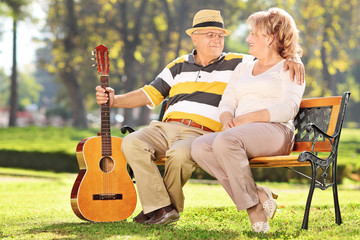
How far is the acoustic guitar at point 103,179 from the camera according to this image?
5.08 m

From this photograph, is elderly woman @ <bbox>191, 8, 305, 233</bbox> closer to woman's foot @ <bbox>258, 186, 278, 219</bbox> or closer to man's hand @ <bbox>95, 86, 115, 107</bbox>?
woman's foot @ <bbox>258, 186, 278, 219</bbox>

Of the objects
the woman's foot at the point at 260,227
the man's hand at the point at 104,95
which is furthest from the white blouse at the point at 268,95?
the man's hand at the point at 104,95

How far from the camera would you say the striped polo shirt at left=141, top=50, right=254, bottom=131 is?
5.21 metres

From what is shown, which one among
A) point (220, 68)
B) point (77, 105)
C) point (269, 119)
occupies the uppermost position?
point (220, 68)

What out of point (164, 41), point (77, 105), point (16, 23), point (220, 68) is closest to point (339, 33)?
point (164, 41)

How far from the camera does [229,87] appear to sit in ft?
16.3

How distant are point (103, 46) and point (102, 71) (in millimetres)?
283

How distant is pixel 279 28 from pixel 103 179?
2135 mm

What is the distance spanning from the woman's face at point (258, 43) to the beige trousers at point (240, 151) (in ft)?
2.26

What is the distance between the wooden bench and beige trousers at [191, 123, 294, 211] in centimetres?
14

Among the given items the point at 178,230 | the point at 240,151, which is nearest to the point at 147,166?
the point at 178,230

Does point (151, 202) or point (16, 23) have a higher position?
point (16, 23)

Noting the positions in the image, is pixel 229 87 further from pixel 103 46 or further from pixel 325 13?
pixel 325 13

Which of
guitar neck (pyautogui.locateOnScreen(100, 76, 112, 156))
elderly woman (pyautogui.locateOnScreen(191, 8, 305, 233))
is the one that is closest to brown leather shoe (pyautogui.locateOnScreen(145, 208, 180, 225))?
elderly woman (pyautogui.locateOnScreen(191, 8, 305, 233))
